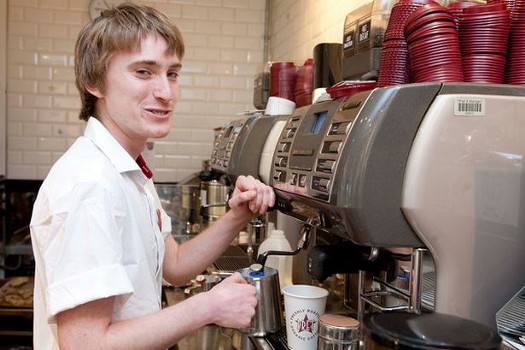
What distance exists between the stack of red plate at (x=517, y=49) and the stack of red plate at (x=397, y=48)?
0.17 m

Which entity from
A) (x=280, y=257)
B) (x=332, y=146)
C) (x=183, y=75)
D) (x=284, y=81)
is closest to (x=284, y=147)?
(x=332, y=146)

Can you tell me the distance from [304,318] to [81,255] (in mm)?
546

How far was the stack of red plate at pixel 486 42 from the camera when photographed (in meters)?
1.05

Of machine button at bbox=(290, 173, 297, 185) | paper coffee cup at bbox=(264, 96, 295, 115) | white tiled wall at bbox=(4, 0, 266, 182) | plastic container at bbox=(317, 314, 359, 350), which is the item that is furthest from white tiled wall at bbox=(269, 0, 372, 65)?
plastic container at bbox=(317, 314, 359, 350)

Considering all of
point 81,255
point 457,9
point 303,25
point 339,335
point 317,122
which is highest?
point 303,25

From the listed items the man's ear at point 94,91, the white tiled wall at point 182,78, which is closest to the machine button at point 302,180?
the man's ear at point 94,91

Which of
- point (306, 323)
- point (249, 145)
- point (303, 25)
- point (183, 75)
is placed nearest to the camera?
point (306, 323)

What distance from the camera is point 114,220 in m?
1.05

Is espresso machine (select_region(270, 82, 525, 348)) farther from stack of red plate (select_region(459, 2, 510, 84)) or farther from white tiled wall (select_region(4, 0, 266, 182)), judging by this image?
white tiled wall (select_region(4, 0, 266, 182))

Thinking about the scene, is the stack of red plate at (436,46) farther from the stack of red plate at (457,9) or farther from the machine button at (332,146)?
the machine button at (332,146)

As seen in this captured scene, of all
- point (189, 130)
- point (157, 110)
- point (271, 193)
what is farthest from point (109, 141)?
point (189, 130)

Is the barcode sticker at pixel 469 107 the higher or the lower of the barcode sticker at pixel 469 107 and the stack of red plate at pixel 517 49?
the lower

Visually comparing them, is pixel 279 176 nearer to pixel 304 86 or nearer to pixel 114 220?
pixel 114 220

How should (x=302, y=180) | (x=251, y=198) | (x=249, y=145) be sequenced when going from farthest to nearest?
(x=249, y=145)
(x=251, y=198)
(x=302, y=180)
